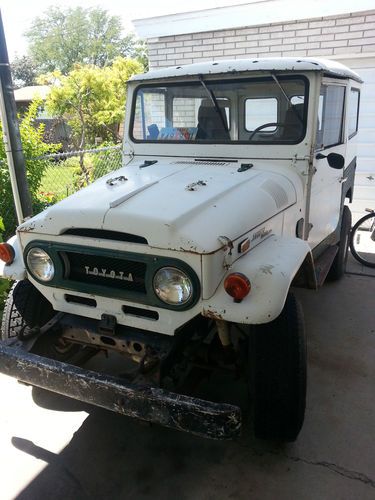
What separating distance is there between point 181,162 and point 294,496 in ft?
7.91

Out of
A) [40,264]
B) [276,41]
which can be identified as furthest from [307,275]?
[276,41]

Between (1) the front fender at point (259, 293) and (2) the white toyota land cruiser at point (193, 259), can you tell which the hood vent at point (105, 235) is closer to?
(2) the white toyota land cruiser at point (193, 259)

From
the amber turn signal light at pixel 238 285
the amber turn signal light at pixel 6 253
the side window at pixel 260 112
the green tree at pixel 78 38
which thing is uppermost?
the green tree at pixel 78 38

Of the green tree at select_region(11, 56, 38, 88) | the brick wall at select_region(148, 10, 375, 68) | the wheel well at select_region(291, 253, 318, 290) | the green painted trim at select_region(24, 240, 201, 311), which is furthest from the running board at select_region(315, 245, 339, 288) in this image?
the green tree at select_region(11, 56, 38, 88)

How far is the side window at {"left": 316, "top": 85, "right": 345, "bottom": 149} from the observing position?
342 cm

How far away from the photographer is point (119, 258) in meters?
2.35

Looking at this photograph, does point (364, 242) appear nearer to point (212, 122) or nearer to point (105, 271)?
point (212, 122)

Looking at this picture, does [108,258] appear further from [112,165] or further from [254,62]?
[112,165]

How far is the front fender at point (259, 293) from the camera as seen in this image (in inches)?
84.7

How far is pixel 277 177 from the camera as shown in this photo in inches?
123

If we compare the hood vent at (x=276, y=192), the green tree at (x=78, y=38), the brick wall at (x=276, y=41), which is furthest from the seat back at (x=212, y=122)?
the green tree at (x=78, y=38)

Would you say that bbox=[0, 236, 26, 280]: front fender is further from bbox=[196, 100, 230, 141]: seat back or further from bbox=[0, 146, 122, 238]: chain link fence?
bbox=[0, 146, 122, 238]: chain link fence

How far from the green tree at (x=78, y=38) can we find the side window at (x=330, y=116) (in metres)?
44.2

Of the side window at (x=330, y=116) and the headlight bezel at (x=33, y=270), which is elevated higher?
the side window at (x=330, y=116)
